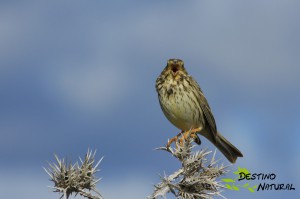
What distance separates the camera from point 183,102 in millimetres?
9773

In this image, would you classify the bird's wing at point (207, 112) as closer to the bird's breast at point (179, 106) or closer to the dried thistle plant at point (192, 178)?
the bird's breast at point (179, 106)

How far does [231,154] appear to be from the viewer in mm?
10508

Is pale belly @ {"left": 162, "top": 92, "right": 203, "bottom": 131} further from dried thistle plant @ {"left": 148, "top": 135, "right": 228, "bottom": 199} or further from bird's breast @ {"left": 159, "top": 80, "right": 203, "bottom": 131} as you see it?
dried thistle plant @ {"left": 148, "top": 135, "right": 228, "bottom": 199}

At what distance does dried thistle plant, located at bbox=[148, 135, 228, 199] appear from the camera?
411 centimetres

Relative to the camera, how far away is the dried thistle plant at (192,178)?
4109 mm

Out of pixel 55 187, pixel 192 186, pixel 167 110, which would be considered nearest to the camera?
pixel 55 187

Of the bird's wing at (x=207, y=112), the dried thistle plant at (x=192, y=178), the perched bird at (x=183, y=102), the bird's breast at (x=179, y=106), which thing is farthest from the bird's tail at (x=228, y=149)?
the dried thistle plant at (x=192, y=178)

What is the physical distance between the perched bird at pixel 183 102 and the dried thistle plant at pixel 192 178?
4.63 m

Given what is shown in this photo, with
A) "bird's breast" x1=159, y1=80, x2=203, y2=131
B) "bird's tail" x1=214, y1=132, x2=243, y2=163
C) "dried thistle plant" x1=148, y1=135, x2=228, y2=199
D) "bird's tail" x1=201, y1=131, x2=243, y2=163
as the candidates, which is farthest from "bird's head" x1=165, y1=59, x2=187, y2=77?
"dried thistle plant" x1=148, y1=135, x2=228, y2=199

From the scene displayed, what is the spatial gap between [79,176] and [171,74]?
6.07 metres

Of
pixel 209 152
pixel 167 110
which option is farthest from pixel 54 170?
pixel 167 110

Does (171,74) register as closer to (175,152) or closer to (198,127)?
(198,127)

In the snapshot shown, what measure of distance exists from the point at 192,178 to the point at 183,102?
558 centimetres

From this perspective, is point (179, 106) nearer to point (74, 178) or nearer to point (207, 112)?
point (207, 112)
